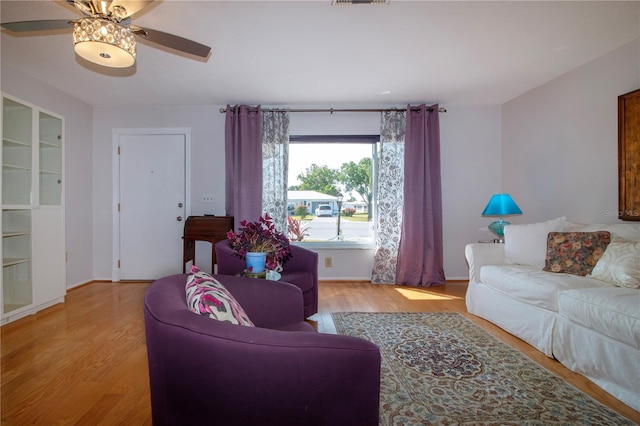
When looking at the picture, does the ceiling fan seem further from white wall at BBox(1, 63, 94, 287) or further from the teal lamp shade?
the teal lamp shade

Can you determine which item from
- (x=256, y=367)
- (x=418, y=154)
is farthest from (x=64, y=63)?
(x=418, y=154)

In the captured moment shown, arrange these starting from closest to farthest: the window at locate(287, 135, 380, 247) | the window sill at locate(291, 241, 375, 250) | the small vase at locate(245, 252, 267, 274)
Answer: the small vase at locate(245, 252, 267, 274) → the window sill at locate(291, 241, 375, 250) → the window at locate(287, 135, 380, 247)

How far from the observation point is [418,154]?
13.8ft

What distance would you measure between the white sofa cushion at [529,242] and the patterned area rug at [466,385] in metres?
0.80

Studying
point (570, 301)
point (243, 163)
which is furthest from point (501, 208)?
point (243, 163)

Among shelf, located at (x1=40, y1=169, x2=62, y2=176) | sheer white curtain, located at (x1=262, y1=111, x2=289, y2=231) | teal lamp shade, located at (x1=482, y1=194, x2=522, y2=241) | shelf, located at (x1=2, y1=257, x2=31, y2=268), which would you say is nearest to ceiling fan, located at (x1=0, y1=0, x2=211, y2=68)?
shelf, located at (x1=40, y1=169, x2=62, y2=176)

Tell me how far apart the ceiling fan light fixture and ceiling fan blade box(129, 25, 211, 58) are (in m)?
0.14

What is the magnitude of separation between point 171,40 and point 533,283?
294 centimetres

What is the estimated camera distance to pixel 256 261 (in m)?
2.04

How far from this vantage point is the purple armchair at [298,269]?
2.68 metres

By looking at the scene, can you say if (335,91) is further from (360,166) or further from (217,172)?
(217,172)

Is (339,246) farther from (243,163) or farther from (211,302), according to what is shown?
(211,302)

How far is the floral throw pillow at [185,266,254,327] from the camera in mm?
1062

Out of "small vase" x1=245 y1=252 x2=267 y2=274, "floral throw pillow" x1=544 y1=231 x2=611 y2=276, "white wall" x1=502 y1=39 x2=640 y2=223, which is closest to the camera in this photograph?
"small vase" x1=245 y1=252 x2=267 y2=274
